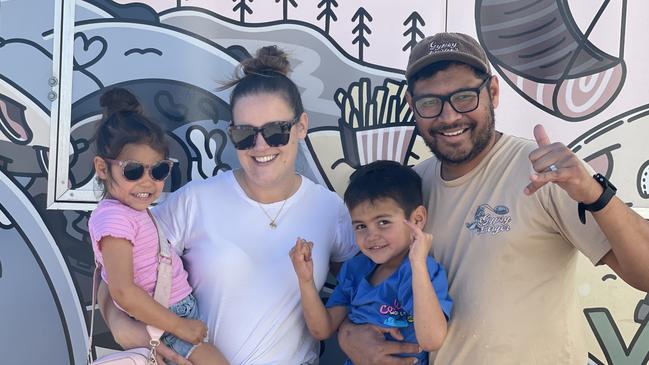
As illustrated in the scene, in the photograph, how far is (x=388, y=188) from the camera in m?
1.96

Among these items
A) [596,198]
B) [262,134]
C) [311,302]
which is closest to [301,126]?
[262,134]

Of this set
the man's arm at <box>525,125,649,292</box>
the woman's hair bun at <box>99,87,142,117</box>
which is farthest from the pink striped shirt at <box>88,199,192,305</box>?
the man's arm at <box>525,125,649,292</box>

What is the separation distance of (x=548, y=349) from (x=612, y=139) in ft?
3.68

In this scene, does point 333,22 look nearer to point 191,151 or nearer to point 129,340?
point 191,151

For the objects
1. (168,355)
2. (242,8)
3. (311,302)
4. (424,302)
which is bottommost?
(168,355)

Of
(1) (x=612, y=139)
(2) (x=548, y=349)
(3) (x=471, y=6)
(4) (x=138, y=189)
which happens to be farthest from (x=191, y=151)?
(1) (x=612, y=139)

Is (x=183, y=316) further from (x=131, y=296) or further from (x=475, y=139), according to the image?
(x=475, y=139)

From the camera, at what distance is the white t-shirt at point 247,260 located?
2020 mm

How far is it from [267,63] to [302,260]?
811 millimetres

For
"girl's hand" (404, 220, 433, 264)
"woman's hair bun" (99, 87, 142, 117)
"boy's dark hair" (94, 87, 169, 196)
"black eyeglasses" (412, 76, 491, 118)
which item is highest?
"black eyeglasses" (412, 76, 491, 118)

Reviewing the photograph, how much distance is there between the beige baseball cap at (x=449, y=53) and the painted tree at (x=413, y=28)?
0.48 meters

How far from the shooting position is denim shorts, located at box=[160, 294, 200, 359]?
197 cm

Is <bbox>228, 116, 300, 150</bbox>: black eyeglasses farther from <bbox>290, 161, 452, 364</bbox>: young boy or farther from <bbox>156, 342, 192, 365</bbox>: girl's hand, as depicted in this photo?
<bbox>156, 342, 192, 365</bbox>: girl's hand

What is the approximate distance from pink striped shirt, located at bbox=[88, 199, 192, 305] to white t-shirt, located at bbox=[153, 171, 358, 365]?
10 centimetres
